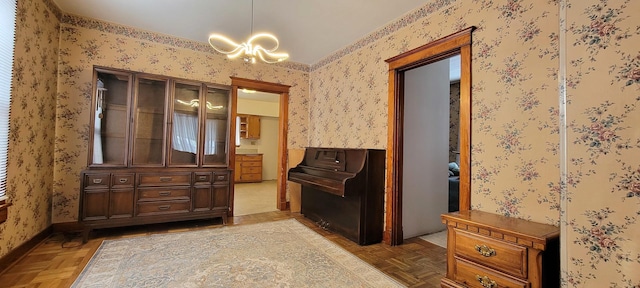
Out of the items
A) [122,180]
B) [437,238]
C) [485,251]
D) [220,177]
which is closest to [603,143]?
[485,251]

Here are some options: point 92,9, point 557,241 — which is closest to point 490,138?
point 557,241

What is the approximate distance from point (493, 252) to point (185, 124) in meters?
3.45

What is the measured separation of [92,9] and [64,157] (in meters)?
1.70

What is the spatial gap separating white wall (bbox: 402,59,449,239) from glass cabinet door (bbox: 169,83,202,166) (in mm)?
2615

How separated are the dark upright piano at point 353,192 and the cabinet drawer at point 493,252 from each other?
1.18 meters

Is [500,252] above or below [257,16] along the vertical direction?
below

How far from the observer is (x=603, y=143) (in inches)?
44.6

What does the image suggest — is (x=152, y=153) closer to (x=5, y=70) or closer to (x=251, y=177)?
(x=5, y=70)

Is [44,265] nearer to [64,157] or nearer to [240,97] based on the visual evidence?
[64,157]

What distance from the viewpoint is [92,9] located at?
295cm

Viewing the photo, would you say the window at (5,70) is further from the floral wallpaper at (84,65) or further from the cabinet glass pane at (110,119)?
the floral wallpaper at (84,65)

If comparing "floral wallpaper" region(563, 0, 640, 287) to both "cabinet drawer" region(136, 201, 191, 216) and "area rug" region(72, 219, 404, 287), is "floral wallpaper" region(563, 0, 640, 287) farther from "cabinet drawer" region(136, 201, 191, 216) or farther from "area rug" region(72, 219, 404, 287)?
"cabinet drawer" region(136, 201, 191, 216)

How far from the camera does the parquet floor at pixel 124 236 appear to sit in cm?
206

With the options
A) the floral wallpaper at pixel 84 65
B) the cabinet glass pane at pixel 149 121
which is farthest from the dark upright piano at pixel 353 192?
the floral wallpaper at pixel 84 65
